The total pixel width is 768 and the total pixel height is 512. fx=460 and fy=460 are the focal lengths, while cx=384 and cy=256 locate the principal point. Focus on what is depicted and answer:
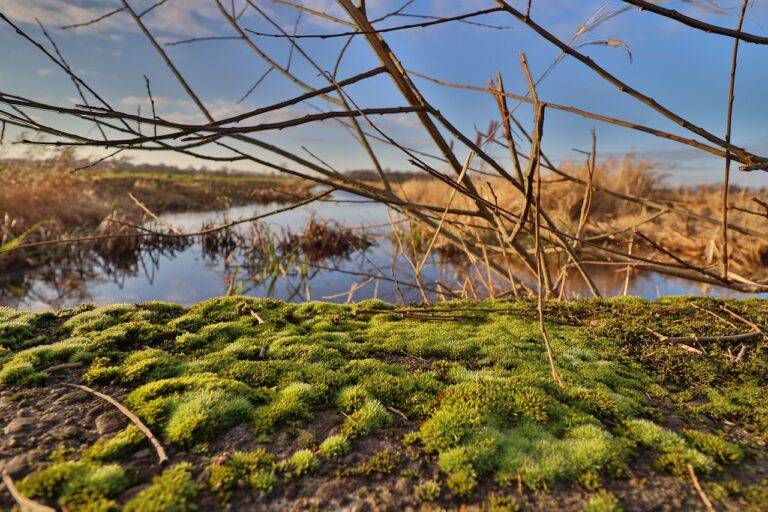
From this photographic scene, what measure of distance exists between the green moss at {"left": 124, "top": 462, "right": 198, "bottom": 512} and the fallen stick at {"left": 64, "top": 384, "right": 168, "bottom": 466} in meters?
0.17

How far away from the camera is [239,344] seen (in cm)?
452

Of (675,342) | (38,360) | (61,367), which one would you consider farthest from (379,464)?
(675,342)

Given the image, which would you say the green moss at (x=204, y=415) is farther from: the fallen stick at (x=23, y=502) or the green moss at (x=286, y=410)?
the fallen stick at (x=23, y=502)

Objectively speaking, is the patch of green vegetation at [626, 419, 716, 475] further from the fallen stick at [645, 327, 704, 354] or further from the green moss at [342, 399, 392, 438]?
the green moss at [342, 399, 392, 438]

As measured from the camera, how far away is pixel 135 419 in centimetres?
321

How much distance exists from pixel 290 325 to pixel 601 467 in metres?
3.30

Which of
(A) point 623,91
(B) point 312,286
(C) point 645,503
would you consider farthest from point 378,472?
(B) point 312,286

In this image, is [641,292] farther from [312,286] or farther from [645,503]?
[645,503]

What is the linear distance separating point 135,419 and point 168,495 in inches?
34.7

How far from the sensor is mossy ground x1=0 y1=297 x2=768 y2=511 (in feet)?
8.73

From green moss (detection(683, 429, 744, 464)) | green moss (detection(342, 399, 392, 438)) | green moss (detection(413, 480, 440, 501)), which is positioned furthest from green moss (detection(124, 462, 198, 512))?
green moss (detection(683, 429, 744, 464))

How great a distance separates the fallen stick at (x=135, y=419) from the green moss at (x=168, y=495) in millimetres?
167

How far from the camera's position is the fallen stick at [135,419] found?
2.90 meters

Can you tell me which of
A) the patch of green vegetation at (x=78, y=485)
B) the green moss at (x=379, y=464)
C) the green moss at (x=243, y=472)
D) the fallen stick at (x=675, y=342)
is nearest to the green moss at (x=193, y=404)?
the green moss at (x=243, y=472)
